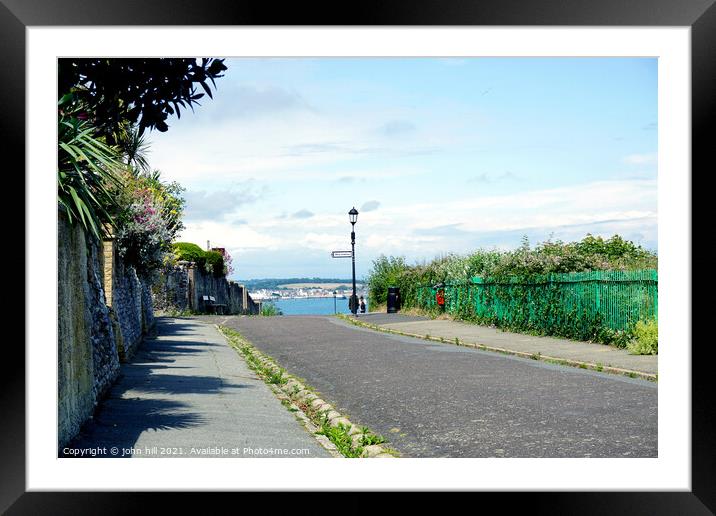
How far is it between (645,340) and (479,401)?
6152mm

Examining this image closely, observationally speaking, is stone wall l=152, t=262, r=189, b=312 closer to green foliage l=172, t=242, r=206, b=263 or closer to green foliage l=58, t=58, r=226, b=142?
green foliage l=172, t=242, r=206, b=263

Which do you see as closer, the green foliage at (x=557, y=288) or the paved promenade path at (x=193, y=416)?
the paved promenade path at (x=193, y=416)

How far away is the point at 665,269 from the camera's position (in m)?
6.08

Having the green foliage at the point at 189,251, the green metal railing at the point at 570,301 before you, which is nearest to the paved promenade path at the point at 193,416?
the green metal railing at the point at 570,301

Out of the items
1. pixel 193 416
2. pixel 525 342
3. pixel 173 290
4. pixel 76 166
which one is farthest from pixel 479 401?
pixel 173 290

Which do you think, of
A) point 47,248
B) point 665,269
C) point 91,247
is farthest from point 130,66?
point 665,269

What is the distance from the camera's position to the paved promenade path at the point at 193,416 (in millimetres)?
7344

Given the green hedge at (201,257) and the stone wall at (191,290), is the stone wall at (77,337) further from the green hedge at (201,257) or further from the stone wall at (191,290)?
the green hedge at (201,257)

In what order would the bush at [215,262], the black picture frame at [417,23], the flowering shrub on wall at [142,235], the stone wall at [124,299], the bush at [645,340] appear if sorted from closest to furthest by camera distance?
1. the black picture frame at [417,23]
2. the stone wall at [124,299]
3. the bush at [645,340]
4. the flowering shrub on wall at [142,235]
5. the bush at [215,262]

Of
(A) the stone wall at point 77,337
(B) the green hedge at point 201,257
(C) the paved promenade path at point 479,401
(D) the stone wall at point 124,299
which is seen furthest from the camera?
(B) the green hedge at point 201,257

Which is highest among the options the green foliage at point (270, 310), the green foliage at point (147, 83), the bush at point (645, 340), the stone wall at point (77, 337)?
the green foliage at point (147, 83)

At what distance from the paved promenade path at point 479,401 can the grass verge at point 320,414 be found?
185 mm

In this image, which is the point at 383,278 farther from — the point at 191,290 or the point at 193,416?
the point at 193,416

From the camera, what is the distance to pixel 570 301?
18891 millimetres
